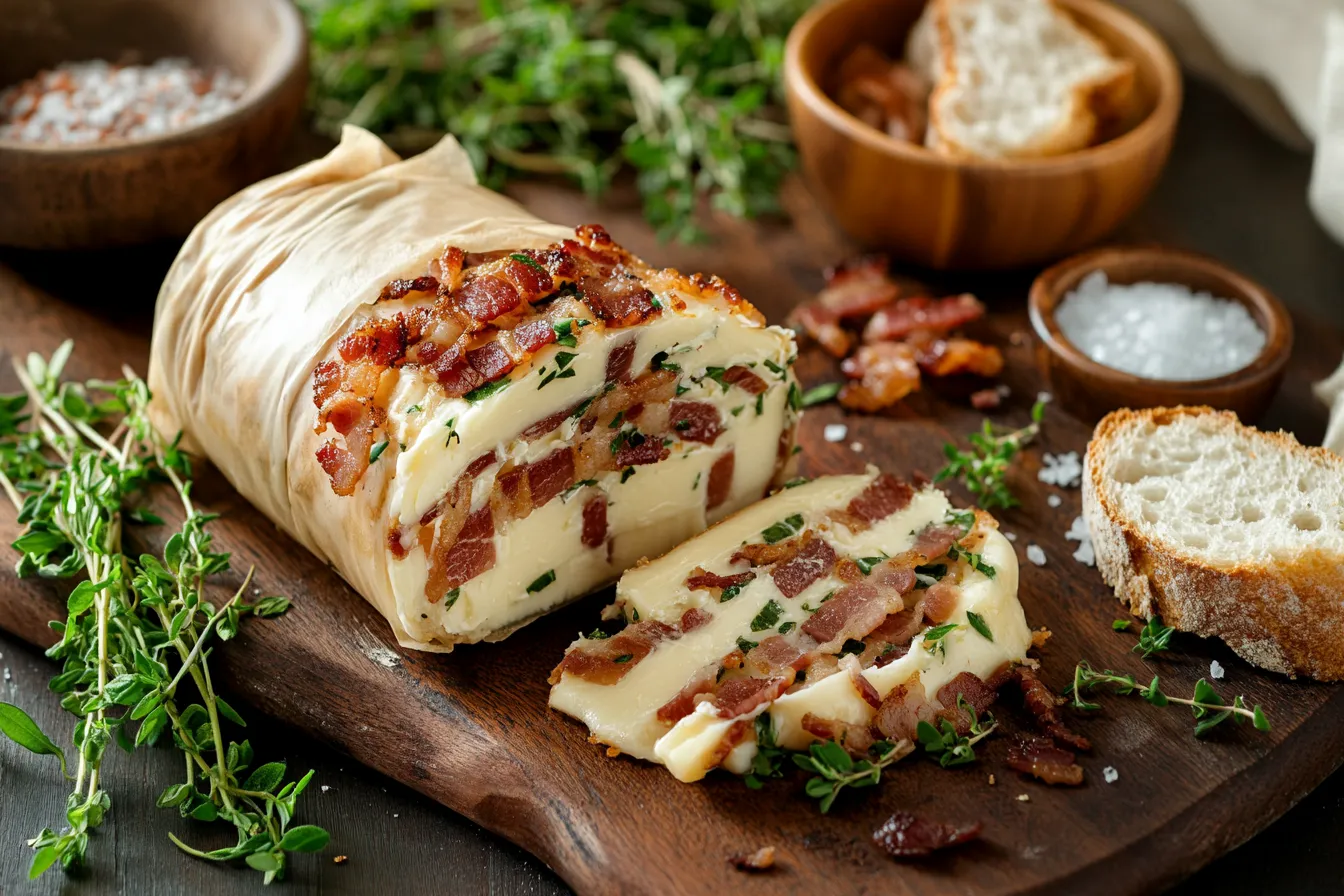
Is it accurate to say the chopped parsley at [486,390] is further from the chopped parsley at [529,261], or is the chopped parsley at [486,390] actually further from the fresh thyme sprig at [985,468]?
the fresh thyme sprig at [985,468]

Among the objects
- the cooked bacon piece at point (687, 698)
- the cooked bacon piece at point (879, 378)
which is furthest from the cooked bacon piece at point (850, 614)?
the cooked bacon piece at point (879, 378)

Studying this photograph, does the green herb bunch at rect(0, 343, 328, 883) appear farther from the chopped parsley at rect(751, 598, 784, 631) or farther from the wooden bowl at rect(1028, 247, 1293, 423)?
the wooden bowl at rect(1028, 247, 1293, 423)

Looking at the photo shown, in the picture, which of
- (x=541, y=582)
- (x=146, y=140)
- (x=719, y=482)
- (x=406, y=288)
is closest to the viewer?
(x=406, y=288)

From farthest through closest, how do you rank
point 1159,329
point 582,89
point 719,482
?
1. point 582,89
2. point 1159,329
3. point 719,482

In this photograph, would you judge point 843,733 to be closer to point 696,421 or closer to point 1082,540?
point 696,421

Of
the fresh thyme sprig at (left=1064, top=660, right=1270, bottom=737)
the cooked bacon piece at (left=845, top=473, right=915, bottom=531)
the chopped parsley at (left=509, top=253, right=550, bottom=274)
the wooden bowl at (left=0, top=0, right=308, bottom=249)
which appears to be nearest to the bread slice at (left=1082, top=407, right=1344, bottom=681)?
the fresh thyme sprig at (left=1064, top=660, right=1270, bottom=737)

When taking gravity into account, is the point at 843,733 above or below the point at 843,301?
above

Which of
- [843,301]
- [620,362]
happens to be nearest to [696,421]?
[620,362]
